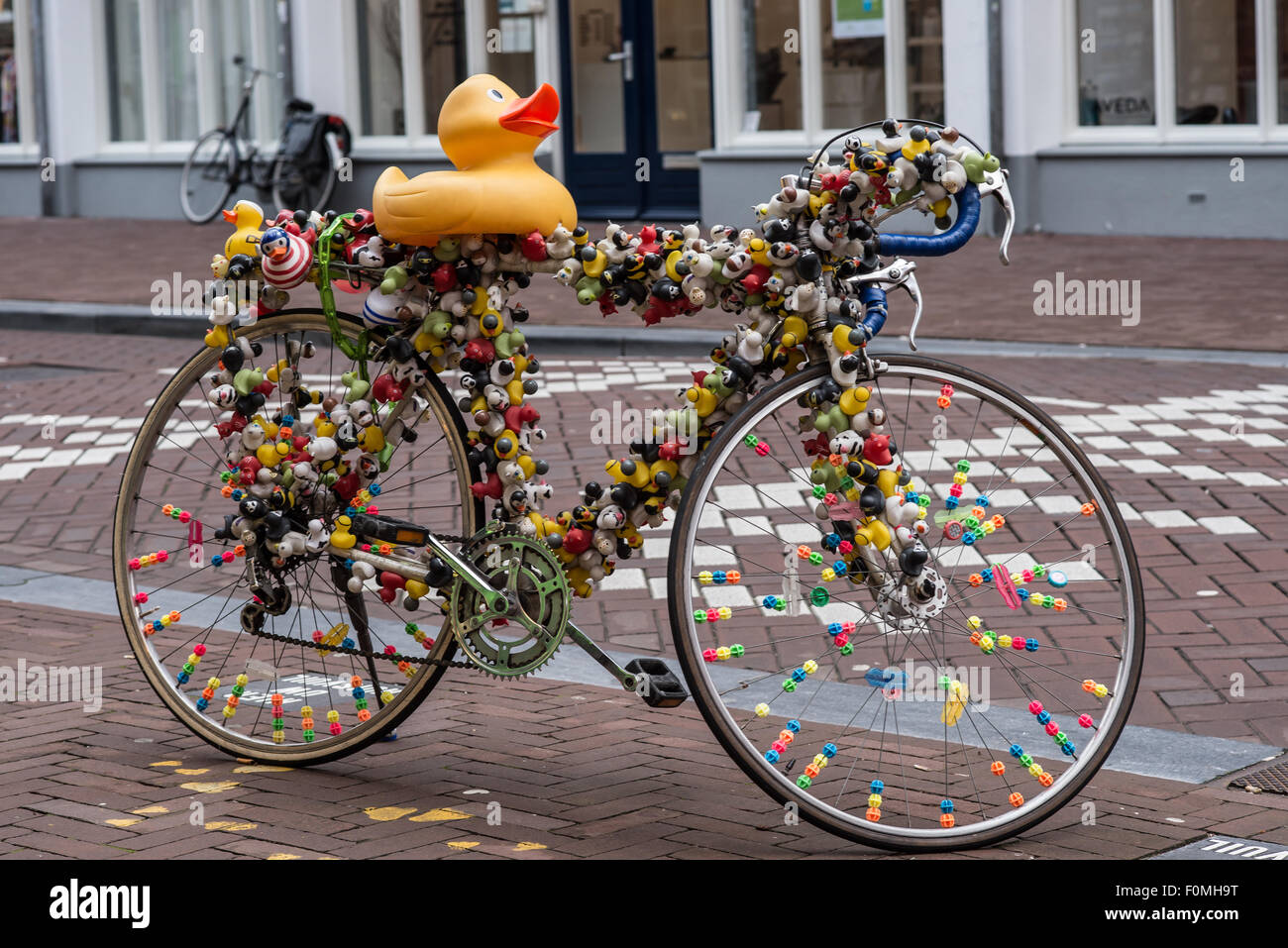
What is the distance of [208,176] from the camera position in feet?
61.1

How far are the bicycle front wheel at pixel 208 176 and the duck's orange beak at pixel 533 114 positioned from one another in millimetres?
15287

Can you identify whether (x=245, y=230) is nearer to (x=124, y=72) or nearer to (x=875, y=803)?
(x=875, y=803)

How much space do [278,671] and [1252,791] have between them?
2.22 metres

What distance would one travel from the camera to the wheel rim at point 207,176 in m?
18.8

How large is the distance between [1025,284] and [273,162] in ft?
27.3

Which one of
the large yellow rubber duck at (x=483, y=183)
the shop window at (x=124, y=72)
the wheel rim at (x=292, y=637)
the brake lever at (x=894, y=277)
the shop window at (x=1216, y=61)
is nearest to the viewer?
the brake lever at (x=894, y=277)

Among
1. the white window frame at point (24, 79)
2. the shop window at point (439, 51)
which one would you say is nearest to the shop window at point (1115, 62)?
the shop window at point (439, 51)

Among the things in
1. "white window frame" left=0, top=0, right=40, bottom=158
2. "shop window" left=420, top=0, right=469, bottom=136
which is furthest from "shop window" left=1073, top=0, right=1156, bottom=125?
"white window frame" left=0, top=0, right=40, bottom=158

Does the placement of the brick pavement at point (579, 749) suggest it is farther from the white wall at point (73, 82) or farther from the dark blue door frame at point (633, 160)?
the white wall at point (73, 82)

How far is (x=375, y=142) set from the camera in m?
18.6

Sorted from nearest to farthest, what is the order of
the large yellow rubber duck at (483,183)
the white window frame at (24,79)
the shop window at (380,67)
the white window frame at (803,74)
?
the large yellow rubber duck at (483,183) < the white window frame at (803,74) < the shop window at (380,67) < the white window frame at (24,79)

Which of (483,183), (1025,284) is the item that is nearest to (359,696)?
(483,183)
